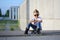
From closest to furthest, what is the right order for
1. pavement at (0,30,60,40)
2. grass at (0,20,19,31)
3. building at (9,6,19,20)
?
pavement at (0,30,60,40) → grass at (0,20,19,31) → building at (9,6,19,20)

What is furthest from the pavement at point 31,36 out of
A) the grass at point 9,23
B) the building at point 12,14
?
the building at point 12,14

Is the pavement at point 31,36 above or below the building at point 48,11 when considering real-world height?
below

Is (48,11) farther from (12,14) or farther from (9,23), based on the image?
(12,14)

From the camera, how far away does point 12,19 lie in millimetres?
16984

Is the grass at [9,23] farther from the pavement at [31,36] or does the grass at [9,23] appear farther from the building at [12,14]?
the pavement at [31,36]

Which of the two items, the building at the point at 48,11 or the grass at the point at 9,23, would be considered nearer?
the building at the point at 48,11

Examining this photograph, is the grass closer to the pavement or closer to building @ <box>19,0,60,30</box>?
building @ <box>19,0,60,30</box>

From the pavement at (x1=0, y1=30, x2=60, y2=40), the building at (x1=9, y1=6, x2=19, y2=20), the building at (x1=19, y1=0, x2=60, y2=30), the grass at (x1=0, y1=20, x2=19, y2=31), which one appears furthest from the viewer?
the building at (x1=9, y1=6, x2=19, y2=20)

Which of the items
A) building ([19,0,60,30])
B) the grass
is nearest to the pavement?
building ([19,0,60,30])

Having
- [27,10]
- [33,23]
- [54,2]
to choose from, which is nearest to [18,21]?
[27,10]

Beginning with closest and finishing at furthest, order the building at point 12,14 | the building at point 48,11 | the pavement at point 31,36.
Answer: the pavement at point 31,36 < the building at point 48,11 < the building at point 12,14

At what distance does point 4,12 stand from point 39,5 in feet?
9.56

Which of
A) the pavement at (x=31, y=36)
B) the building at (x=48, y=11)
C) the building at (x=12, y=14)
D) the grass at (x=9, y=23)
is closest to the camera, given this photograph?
the pavement at (x=31, y=36)

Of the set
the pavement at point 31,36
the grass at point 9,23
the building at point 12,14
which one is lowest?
the pavement at point 31,36
